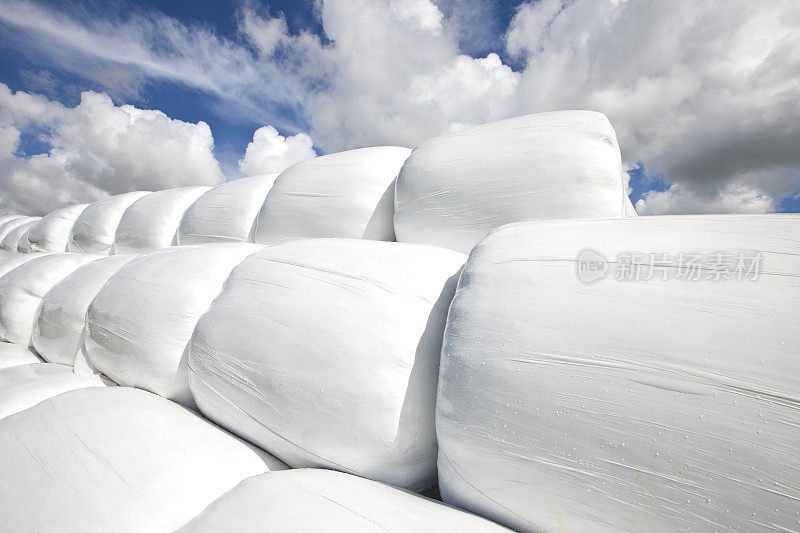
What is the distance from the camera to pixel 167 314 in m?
0.66

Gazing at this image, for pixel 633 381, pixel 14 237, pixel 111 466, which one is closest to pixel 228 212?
pixel 111 466

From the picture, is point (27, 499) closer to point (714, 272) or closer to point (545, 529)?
point (545, 529)

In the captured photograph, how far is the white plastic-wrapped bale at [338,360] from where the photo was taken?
1.48 feet

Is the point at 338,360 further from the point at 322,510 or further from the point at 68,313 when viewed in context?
the point at 68,313

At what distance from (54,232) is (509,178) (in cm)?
252

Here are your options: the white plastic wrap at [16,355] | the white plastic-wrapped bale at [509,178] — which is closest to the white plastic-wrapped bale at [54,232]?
the white plastic wrap at [16,355]

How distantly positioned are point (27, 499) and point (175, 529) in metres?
0.19

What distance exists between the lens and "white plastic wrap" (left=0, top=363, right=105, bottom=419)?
2.07ft

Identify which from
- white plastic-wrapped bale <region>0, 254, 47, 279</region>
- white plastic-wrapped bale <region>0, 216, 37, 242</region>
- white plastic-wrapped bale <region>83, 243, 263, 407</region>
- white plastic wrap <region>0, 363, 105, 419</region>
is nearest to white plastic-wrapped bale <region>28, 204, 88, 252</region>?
white plastic-wrapped bale <region>0, 254, 47, 279</region>

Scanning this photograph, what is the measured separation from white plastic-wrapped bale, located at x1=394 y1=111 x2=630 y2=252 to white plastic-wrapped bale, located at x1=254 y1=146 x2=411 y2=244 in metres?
0.11

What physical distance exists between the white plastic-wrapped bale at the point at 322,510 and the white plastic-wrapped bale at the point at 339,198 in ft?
1.93

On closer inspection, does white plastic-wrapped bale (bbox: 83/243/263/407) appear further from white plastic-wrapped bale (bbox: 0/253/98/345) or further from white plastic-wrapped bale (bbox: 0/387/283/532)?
white plastic-wrapped bale (bbox: 0/253/98/345)

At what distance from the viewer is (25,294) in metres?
1.08

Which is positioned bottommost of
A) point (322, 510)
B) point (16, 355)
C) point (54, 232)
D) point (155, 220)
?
point (16, 355)
